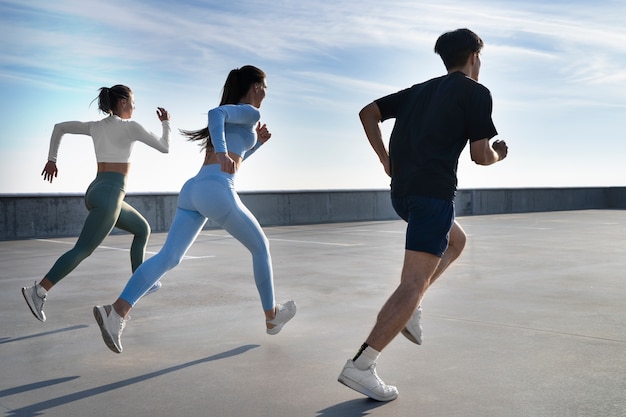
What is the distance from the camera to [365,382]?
341 centimetres

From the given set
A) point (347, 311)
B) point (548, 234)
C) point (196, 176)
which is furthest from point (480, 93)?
point (548, 234)

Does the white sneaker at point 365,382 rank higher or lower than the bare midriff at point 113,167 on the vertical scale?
lower

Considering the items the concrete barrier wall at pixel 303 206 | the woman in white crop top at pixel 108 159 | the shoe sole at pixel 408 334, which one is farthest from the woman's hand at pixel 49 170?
the concrete barrier wall at pixel 303 206

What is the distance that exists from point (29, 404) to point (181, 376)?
2.65 ft

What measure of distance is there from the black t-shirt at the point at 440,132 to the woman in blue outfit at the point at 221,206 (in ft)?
3.84

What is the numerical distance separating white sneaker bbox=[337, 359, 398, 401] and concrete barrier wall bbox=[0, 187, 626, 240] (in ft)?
45.6

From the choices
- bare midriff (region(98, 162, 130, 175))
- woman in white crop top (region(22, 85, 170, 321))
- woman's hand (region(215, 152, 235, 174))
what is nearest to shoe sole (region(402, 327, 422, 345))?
woman's hand (region(215, 152, 235, 174))

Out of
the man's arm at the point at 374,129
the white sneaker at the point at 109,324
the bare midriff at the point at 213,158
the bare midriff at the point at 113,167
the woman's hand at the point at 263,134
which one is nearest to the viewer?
the man's arm at the point at 374,129

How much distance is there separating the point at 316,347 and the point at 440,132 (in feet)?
5.91

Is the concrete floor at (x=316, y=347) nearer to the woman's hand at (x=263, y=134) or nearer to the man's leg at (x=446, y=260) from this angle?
the man's leg at (x=446, y=260)

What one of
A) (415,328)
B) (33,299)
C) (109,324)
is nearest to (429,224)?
(415,328)

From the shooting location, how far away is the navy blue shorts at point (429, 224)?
3.48 m

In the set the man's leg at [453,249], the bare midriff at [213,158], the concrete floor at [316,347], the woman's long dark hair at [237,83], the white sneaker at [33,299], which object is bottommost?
the concrete floor at [316,347]

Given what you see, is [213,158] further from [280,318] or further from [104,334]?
[104,334]
